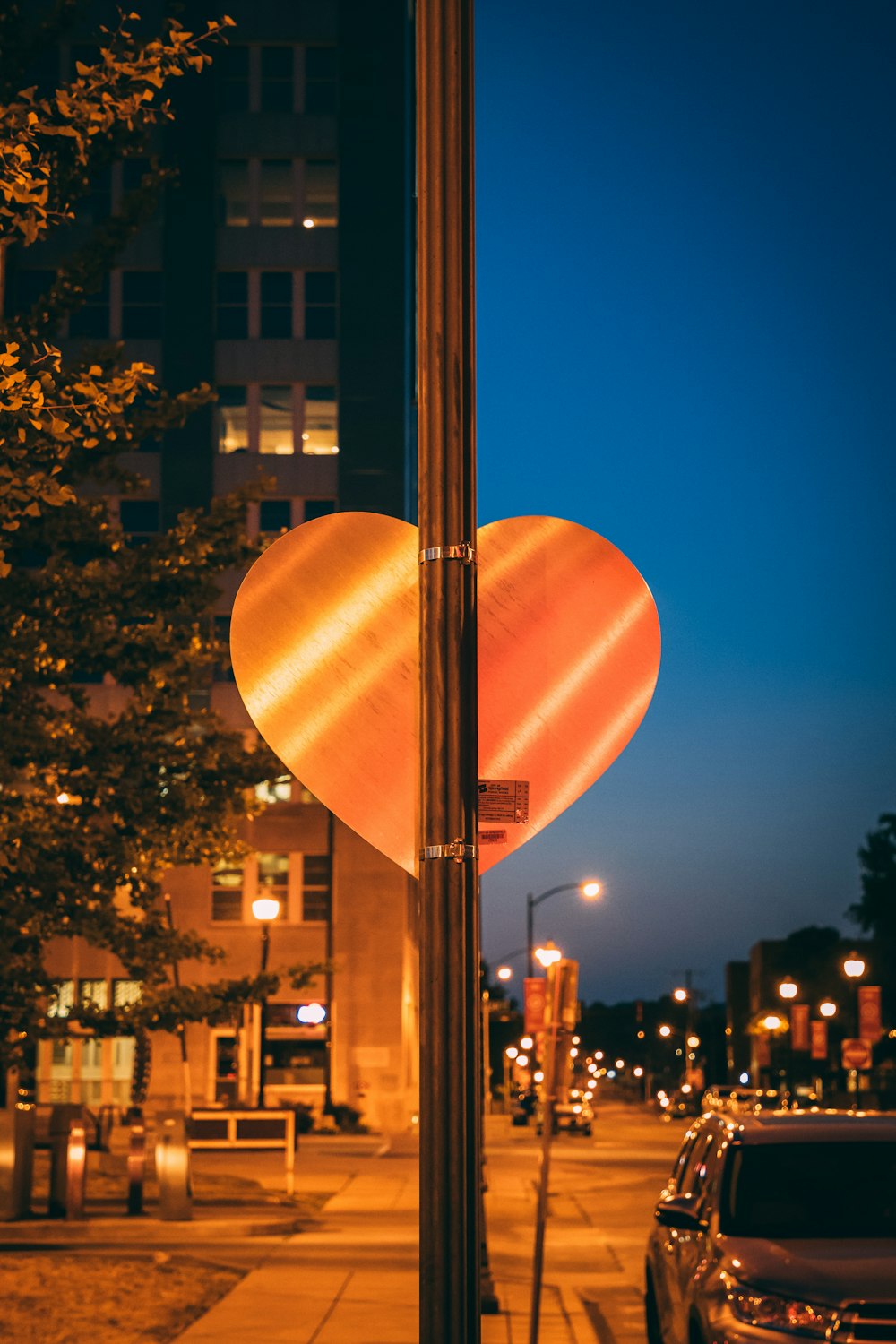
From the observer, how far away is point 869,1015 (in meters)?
49.9

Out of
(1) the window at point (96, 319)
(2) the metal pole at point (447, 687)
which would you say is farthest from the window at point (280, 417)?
(2) the metal pole at point (447, 687)

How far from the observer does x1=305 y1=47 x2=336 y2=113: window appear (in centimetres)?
6044

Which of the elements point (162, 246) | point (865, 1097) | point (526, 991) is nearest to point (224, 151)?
point (162, 246)

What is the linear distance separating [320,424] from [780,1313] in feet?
174

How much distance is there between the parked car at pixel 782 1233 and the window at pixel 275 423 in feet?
166

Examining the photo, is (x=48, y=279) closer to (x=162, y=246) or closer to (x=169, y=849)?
(x=162, y=246)

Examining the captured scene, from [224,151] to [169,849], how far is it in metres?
51.1

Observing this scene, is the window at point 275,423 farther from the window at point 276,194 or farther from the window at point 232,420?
the window at point 276,194

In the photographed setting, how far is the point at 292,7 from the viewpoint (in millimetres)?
60156

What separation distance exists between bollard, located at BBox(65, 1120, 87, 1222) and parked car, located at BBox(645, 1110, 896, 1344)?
10.4 metres

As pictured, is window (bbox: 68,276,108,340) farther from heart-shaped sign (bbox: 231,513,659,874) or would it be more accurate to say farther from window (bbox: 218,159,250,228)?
heart-shaped sign (bbox: 231,513,659,874)

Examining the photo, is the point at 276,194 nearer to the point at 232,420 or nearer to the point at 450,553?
the point at 232,420

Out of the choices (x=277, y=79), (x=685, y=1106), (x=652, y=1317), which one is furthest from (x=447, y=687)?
(x=685, y=1106)

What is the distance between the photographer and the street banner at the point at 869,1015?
48.9 m
